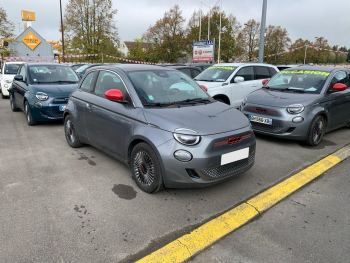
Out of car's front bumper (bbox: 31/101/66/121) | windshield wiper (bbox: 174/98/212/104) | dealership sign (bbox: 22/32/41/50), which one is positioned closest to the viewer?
windshield wiper (bbox: 174/98/212/104)

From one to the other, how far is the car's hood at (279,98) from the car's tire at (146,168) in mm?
3346

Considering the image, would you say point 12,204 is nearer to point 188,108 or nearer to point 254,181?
point 188,108

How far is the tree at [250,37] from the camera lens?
5122 centimetres

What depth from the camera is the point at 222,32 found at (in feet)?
163

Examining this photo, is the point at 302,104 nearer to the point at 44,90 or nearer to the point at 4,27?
the point at 44,90

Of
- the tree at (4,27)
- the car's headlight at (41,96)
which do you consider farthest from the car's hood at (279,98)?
the tree at (4,27)

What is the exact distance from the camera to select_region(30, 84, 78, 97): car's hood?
742cm

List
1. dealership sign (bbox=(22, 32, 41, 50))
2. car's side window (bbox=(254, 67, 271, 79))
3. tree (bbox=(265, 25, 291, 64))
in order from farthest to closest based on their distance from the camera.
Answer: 1. tree (bbox=(265, 25, 291, 64))
2. dealership sign (bbox=(22, 32, 41, 50))
3. car's side window (bbox=(254, 67, 271, 79))

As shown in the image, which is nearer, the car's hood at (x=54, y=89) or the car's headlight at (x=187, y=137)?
the car's headlight at (x=187, y=137)

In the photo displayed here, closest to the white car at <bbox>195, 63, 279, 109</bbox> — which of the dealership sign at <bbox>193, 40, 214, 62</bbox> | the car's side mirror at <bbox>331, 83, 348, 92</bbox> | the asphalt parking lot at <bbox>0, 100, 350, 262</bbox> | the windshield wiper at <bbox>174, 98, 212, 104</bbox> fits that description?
the car's side mirror at <bbox>331, 83, 348, 92</bbox>

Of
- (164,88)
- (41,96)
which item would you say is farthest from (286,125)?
(41,96)

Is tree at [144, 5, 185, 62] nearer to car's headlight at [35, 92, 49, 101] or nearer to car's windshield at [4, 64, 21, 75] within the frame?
car's windshield at [4, 64, 21, 75]

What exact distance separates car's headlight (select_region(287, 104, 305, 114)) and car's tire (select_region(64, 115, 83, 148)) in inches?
159

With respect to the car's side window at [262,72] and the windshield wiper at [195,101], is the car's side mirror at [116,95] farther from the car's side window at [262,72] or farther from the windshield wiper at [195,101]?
the car's side window at [262,72]
